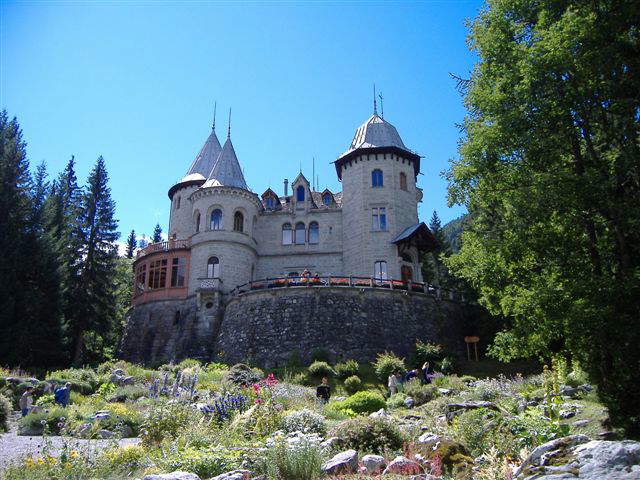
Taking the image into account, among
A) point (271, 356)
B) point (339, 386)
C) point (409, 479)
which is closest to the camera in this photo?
point (409, 479)

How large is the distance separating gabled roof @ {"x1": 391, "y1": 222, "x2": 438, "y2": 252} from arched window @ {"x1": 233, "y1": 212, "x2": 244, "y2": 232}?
1186 cm

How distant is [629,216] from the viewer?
13.8 meters

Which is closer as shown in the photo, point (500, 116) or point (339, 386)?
point (500, 116)

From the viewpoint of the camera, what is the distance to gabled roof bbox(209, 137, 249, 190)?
43781mm

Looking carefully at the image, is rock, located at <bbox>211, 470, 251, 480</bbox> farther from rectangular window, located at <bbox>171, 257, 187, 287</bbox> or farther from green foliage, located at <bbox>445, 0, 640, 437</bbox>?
rectangular window, located at <bbox>171, 257, 187, 287</bbox>

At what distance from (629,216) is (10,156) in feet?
128

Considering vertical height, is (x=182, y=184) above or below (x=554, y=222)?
above

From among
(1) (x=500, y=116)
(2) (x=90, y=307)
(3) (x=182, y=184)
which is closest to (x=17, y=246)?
(2) (x=90, y=307)

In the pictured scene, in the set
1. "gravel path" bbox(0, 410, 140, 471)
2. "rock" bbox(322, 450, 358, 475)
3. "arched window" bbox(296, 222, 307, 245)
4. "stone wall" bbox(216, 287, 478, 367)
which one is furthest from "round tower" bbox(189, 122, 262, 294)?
"rock" bbox(322, 450, 358, 475)

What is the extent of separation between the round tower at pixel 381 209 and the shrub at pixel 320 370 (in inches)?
492

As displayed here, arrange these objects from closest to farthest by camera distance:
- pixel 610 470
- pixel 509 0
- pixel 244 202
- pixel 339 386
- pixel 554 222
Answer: pixel 610 470 → pixel 554 222 → pixel 509 0 → pixel 339 386 → pixel 244 202

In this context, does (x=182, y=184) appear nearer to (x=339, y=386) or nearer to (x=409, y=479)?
(x=339, y=386)

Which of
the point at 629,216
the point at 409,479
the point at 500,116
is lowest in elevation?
the point at 409,479

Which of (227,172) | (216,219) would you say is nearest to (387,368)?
(216,219)
